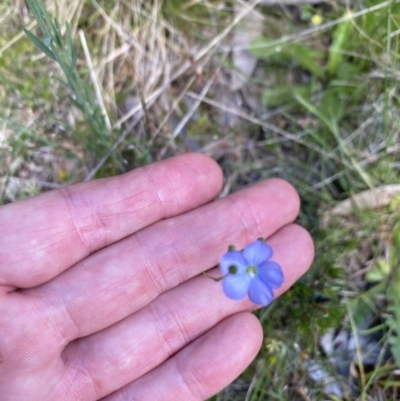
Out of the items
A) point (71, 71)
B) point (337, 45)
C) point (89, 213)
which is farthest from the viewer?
point (337, 45)

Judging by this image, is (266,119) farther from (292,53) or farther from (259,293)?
(259,293)

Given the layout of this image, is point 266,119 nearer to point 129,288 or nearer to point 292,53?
point 292,53

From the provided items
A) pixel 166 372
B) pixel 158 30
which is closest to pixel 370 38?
pixel 158 30

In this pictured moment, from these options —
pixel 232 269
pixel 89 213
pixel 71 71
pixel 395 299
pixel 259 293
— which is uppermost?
pixel 71 71

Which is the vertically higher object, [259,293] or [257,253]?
[257,253]

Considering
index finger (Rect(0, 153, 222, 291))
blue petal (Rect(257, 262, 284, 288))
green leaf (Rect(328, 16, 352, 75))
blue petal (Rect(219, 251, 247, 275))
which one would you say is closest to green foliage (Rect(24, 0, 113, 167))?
index finger (Rect(0, 153, 222, 291))

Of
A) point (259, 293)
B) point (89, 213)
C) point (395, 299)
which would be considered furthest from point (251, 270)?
point (395, 299)

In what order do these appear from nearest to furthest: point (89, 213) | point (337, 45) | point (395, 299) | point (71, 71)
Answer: point (71, 71) < point (89, 213) < point (395, 299) < point (337, 45)

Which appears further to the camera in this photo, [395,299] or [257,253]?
[395,299]
